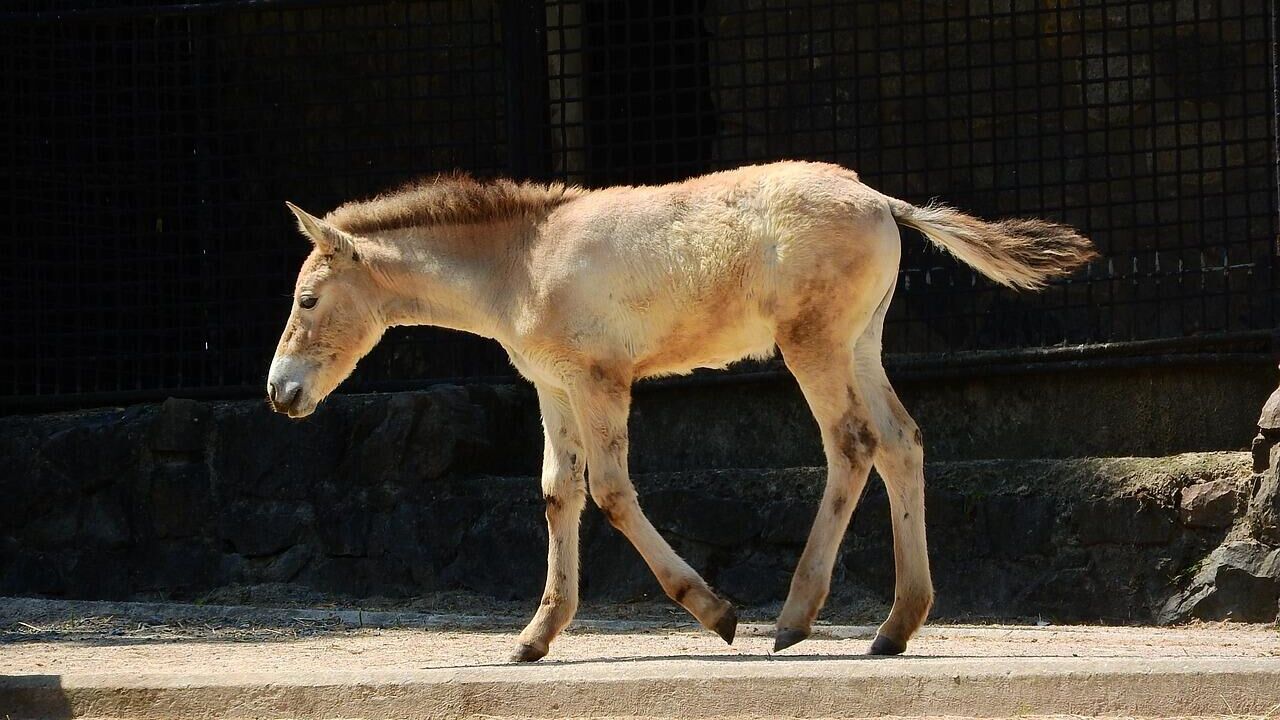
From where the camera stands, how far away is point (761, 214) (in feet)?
20.4

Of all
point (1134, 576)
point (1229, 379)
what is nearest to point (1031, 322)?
point (1229, 379)

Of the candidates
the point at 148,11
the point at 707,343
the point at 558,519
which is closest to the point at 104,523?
the point at 148,11

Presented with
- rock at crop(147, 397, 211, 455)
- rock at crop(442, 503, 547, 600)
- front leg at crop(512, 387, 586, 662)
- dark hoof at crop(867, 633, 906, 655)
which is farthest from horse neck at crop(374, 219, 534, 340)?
rock at crop(147, 397, 211, 455)

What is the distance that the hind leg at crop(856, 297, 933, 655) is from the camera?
6.05 m

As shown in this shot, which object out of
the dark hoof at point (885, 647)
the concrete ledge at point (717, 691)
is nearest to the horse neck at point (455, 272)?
the concrete ledge at point (717, 691)

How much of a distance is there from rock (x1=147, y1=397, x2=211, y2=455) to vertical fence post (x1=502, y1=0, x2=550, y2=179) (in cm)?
227

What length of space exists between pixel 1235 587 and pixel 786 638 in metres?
2.79

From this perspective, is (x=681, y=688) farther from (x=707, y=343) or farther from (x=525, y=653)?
(x=707, y=343)

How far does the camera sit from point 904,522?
6.13 meters

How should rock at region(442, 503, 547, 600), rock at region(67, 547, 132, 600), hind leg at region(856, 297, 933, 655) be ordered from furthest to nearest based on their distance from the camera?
rock at region(67, 547, 132, 600), rock at region(442, 503, 547, 600), hind leg at region(856, 297, 933, 655)

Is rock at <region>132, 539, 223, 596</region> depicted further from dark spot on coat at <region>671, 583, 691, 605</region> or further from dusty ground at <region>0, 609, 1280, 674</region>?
dark spot on coat at <region>671, 583, 691, 605</region>

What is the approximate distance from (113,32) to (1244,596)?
7.23 meters

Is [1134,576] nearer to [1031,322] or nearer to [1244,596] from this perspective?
[1244,596]

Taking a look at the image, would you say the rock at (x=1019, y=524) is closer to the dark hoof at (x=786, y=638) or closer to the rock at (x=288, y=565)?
the dark hoof at (x=786, y=638)
